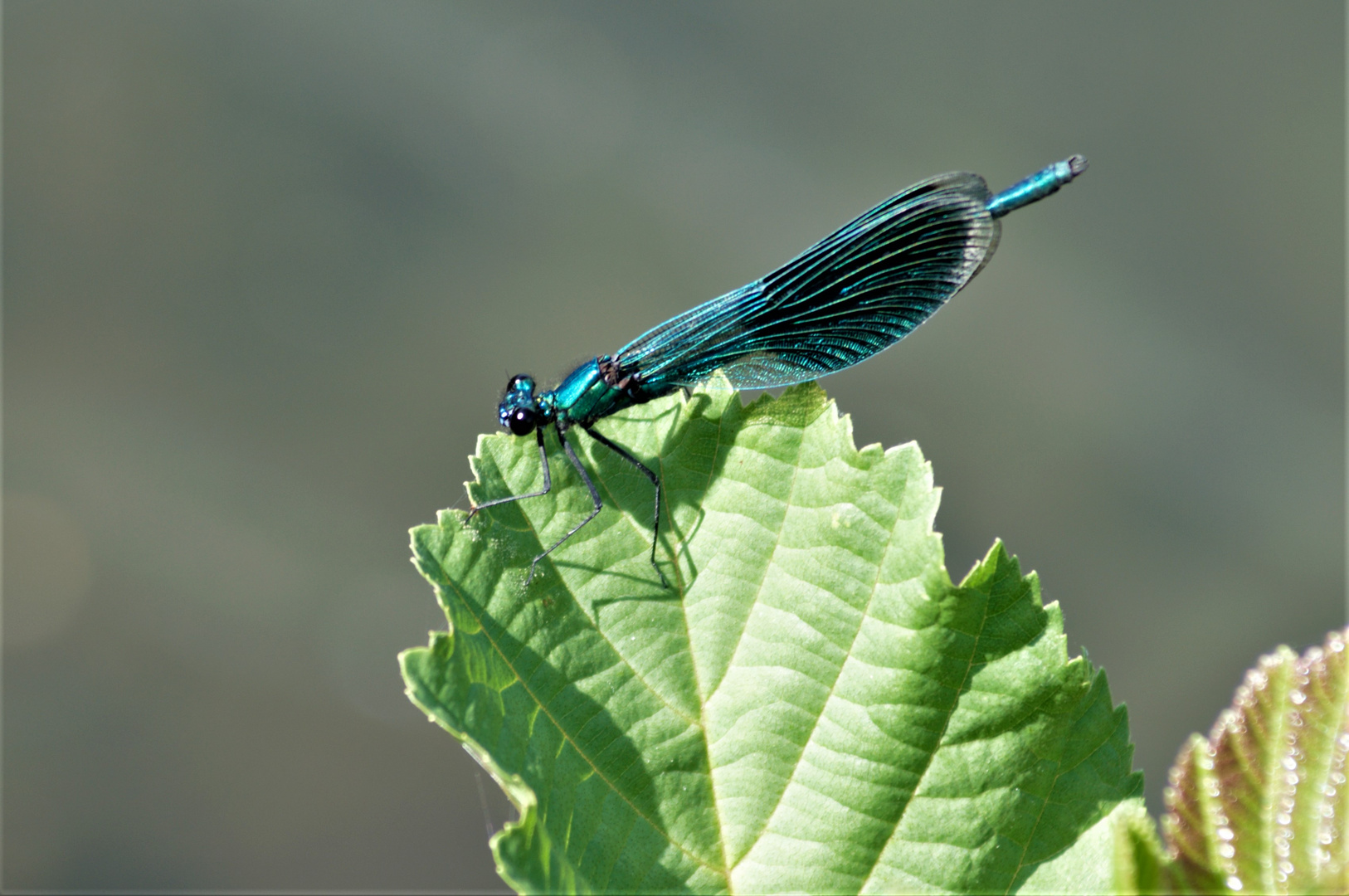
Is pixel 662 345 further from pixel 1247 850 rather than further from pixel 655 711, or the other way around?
pixel 1247 850

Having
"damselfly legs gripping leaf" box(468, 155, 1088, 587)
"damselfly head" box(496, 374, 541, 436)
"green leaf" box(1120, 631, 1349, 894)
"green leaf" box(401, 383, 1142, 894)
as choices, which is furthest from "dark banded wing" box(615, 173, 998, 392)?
"green leaf" box(1120, 631, 1349, 894)

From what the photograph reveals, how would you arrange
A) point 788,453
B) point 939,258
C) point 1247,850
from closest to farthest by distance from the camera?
point 1247,850
point 788,453
point 939,258

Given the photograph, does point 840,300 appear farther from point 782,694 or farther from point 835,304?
point 782,694

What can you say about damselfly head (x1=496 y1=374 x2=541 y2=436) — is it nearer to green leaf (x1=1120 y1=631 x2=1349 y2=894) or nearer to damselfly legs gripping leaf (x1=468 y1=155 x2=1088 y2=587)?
damselfly legs gripping leaf (x1=468 y1=155 x2=1088 y2=587)

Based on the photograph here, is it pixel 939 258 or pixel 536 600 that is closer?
pixel 536 600

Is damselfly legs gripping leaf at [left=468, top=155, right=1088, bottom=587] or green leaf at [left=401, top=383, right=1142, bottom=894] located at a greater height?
damselfly legs gripping leaf at [left=468, top=155, right=1088, bottom=587]

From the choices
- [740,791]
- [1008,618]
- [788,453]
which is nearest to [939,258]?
[788,453]
